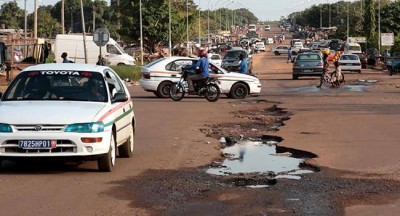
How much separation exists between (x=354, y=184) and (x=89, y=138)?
3.60 metres

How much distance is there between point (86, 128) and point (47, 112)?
578mm

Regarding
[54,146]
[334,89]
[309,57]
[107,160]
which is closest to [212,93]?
[334,89]

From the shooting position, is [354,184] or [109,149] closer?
[354,184]

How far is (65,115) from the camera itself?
11.6m

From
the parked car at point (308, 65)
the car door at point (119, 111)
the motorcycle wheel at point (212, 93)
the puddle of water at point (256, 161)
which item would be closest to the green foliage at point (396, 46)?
the parked car at point (308, 65)

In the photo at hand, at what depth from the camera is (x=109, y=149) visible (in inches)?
468

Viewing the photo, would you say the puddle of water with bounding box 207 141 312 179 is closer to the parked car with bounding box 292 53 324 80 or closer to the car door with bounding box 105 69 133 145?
the car door with bounding box 105 69 133 145

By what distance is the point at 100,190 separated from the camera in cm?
1055

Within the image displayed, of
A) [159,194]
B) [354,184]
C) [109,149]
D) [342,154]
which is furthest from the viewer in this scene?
[342,154]

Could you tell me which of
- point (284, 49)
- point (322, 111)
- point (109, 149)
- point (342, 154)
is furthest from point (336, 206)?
point (284, 49)

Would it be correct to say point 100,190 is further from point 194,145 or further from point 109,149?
point 194,145

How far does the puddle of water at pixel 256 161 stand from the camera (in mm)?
12758

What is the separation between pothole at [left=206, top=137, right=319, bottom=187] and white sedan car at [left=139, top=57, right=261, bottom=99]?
503 inches

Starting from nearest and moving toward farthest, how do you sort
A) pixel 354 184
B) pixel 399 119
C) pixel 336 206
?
pixel 336 206 → pixel 354 184 → pixel 399 119
